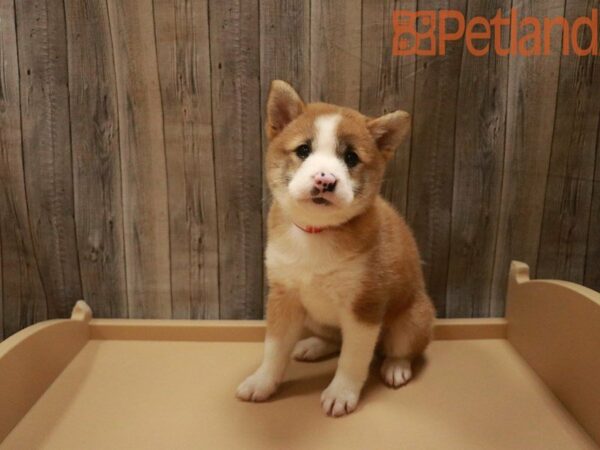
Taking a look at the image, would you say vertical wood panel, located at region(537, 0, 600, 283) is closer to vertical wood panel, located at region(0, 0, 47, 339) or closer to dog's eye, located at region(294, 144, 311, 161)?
dog's eye, located at region(294, 144, 311, 161)

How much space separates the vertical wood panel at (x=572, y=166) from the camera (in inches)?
58.4

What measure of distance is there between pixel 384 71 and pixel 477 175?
425 mm

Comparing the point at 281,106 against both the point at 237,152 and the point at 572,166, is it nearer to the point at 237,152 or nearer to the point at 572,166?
the point at 237,152

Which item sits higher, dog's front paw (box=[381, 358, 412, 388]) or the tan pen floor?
dog's front paw (box=[381, 358, 412, 388])

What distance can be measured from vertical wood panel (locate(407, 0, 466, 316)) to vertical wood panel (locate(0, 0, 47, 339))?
1.16m

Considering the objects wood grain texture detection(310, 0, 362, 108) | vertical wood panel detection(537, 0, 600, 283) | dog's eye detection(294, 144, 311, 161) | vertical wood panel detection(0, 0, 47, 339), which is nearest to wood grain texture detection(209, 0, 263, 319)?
wood grain texture detection(310, 0, 362, 108)

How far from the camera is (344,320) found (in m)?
1.22

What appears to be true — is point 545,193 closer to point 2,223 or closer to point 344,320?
point 344,320

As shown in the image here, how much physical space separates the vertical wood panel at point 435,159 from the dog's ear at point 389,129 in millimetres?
339

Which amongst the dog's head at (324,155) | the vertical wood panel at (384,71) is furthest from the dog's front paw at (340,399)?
the vertical wood panel at (384,71)

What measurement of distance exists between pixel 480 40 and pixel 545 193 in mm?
507

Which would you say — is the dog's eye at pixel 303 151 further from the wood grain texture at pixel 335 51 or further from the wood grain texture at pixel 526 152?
the wood grain texture at pixel 526 152

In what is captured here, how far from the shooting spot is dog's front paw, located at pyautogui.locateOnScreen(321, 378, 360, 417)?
1.20 m

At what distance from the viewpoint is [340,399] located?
121cm
